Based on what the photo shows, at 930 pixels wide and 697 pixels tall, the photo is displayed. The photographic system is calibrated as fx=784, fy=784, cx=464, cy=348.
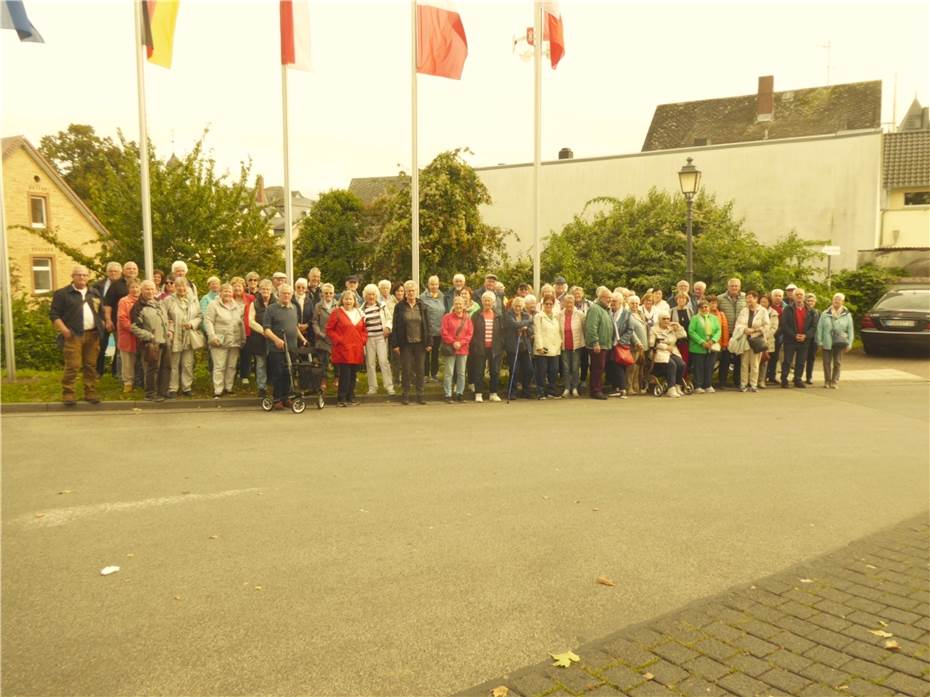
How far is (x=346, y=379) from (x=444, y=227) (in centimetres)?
1583

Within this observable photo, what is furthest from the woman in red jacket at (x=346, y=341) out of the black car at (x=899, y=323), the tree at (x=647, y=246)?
the black car at (x=899, y=323)

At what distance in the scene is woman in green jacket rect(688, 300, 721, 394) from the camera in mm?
15477

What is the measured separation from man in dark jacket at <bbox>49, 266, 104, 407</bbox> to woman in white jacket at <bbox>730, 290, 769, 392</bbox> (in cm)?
1186

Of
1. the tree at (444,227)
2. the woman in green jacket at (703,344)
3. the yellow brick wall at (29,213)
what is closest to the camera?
the woman in green jacket at (703,344)

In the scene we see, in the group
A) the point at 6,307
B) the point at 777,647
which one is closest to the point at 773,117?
the point at 6,307

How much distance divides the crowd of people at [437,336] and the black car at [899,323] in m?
5.20

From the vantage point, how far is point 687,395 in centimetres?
1535

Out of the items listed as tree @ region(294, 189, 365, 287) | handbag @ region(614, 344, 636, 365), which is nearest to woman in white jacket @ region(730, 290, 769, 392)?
handbag @ region(614, 344, 636, 365)

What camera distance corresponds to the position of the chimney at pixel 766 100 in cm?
4822

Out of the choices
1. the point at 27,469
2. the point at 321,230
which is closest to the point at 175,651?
the point at 27,469

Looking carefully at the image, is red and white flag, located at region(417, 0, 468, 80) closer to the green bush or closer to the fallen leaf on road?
the green bush

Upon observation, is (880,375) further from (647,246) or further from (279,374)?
(279,374)

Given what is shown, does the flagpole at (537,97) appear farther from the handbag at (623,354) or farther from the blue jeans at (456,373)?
the blue jeans at (456,373)

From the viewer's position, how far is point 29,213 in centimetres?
4366
